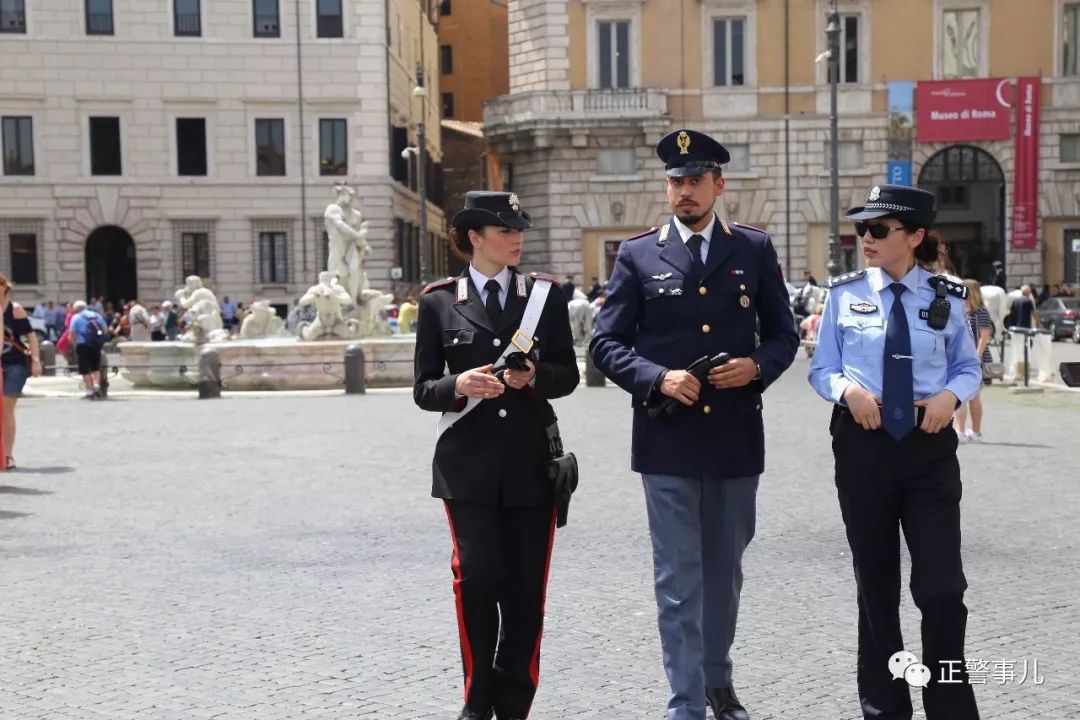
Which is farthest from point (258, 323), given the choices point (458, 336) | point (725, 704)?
point (725, 704)

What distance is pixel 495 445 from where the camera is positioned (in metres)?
5.36

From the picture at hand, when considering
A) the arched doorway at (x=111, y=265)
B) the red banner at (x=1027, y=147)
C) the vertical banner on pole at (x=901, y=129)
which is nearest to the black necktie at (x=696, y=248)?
the vertical banner on pole at (x=901, y=129)

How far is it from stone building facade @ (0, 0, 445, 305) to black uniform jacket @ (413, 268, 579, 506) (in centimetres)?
4101

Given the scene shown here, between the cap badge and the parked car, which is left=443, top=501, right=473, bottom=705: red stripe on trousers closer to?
the cap badge

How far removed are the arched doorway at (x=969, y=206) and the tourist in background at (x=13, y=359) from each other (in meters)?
35.1

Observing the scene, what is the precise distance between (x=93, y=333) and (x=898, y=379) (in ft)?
68.8

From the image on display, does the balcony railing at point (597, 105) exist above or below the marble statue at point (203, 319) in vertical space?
above

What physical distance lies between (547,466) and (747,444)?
0.70m

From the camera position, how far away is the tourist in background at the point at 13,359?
1384cm

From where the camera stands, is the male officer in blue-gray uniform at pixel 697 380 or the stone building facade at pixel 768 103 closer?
the male officer in blue-gray uniform at pixel 697 380

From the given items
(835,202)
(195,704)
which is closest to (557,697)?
(195,704)

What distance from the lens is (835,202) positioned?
3556 centimetres

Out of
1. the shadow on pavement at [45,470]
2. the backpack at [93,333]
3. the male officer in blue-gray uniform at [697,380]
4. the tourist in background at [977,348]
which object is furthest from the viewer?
the backpack at [93,333]

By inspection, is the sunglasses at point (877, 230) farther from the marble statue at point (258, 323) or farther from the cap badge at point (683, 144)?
the marble statue at point (258, 323)
